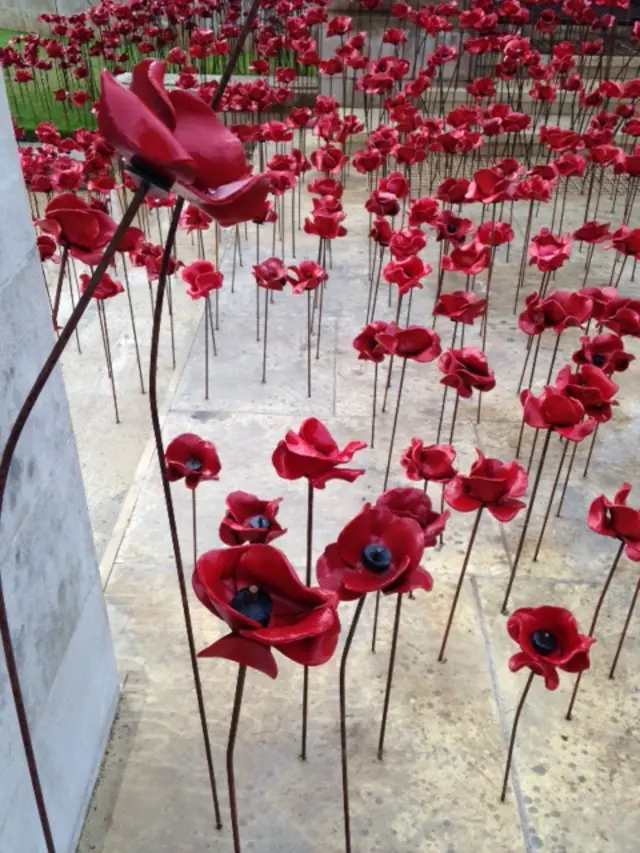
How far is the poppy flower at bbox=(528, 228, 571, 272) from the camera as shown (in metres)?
3.19

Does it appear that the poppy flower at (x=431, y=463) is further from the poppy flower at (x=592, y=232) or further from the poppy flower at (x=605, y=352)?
the poppy flower at (x=592, y=232)

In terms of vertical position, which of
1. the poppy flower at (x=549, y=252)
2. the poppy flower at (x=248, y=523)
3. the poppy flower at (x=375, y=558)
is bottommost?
the poppy flower at (x=549, y=252)

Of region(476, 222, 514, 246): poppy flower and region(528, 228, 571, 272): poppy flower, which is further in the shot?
region(476, 222, 514, 246): poppy flower

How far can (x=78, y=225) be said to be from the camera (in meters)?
1.48

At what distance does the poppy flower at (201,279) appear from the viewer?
3.03 metres

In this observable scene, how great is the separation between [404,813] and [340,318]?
2846mm

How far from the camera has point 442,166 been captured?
675 centimetres

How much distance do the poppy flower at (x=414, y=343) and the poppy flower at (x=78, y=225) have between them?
962 mm

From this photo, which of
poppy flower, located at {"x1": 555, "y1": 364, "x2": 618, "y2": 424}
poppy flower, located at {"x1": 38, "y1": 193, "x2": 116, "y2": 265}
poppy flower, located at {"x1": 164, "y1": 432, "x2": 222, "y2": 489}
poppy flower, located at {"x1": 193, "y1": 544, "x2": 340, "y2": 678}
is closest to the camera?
poppy flower, located at {"x1": 193, "y1": 544, "x2": 340, "y2": 678}

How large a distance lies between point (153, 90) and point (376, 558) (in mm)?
741

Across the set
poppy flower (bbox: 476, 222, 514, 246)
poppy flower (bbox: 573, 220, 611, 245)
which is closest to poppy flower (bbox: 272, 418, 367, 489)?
poppy flower (bbox: 476, 222, 514, 246)

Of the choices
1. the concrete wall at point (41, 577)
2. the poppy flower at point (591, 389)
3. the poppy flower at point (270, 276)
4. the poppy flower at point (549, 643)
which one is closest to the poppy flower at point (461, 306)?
the poppy flower at point (591, 389)

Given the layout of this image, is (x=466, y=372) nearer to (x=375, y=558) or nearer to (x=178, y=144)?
(x=375, y=558)

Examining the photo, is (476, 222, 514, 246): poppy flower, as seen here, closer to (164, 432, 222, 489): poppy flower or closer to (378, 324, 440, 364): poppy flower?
(378, 324, 440, 364): poppy flower
